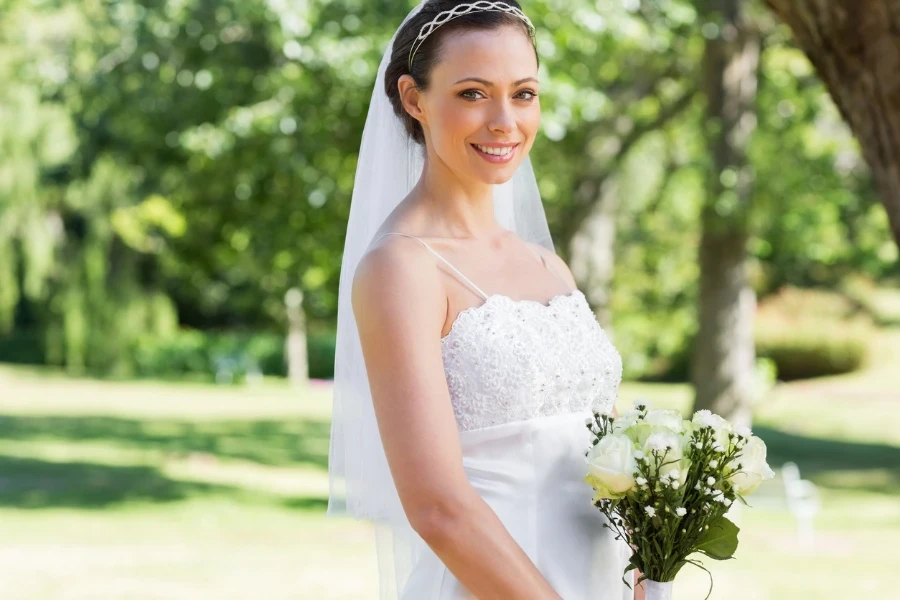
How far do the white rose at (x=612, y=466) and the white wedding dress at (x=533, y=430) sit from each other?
20 cm

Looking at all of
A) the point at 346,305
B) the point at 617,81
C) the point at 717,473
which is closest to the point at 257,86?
the point at 617,81

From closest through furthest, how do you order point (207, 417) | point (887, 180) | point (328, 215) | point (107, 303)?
1. point (887, 180)
2. point (328, 215)
3. point (207, 417)
4. point (107, 303)

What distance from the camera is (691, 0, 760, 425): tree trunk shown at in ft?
39.9

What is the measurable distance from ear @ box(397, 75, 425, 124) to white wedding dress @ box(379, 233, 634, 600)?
1.07 feet

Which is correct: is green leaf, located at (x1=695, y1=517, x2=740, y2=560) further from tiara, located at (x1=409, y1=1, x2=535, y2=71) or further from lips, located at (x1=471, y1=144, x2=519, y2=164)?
tiara, located at (x1=409, y1=1, x2=535, y2=71)

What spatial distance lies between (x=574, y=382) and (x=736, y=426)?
325 mm

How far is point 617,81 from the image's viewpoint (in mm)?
14430

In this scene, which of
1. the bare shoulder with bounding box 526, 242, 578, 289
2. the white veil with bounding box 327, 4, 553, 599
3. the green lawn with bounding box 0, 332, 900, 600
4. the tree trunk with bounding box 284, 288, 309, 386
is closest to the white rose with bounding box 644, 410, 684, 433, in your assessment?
the bare shoulder with bounding box 526, 242, 578, 289

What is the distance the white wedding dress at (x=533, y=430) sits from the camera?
2221 millimetres

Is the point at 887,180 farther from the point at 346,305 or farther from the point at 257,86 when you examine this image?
the point at 257,86

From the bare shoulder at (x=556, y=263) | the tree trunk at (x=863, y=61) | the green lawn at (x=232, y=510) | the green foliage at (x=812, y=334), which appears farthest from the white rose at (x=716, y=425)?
the green foliage at (x=812, y=334)

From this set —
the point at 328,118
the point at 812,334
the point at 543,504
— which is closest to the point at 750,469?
the point at 543,504

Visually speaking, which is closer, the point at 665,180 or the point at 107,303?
the point at 665,180

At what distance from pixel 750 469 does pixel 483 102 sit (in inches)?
33.7
